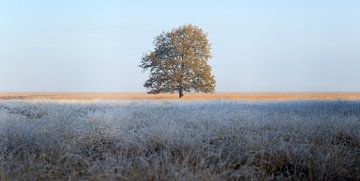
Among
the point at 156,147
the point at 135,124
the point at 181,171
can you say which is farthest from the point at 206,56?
the point at 181,171

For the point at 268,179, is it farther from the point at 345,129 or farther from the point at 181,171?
the point at 345,129

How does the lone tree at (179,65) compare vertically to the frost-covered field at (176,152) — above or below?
above

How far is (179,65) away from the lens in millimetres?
37844

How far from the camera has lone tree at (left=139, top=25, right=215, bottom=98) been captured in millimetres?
37500

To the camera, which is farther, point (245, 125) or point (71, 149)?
point (245, 125)

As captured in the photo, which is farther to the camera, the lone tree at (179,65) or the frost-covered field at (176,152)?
the lone tree at (179,65)

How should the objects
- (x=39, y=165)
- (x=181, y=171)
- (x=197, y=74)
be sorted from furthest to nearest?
(x=197, y=74)
(x=39, y=165)
(x=181, y=171)

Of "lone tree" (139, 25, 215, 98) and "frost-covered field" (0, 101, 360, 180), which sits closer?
"frost-covered field" (0, 101, 360, 180)

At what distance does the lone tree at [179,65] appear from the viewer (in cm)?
3750

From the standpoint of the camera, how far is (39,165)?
20.9 ft

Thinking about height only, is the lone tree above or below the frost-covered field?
above

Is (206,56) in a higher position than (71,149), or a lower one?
higher

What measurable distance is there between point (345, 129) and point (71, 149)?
5.51m

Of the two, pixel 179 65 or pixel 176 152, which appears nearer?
pixel 176 152
